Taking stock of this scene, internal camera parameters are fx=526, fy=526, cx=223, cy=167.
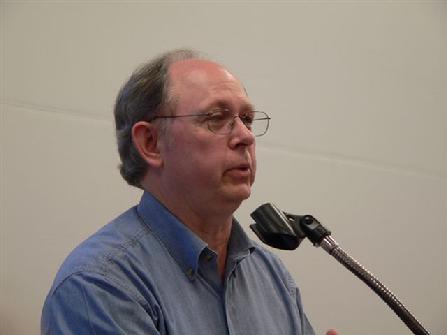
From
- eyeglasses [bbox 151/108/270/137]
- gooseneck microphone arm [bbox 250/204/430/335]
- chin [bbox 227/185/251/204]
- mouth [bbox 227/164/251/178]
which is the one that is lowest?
gooseneck microphone arm [bbox 250/204/430/335]

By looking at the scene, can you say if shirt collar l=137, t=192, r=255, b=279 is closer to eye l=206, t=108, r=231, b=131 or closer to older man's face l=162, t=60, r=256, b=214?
older man's face l=162, t=60, r=256, b=214

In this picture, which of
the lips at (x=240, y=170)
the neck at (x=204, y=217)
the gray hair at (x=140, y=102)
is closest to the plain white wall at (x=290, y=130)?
the gray hair at (x=140, y=102)

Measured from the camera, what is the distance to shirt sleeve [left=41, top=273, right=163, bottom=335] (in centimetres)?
77

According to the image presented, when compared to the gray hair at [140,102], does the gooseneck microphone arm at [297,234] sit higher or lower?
lower

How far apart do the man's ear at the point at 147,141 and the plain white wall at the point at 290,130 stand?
0.45 meters

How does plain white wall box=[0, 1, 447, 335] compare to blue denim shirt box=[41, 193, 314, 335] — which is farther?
plain white wall box=[0, 1, 447, 335]

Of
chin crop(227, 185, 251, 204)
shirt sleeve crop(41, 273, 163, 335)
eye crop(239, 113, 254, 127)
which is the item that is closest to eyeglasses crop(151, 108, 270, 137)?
eye crop(239, 113, 254, 127)

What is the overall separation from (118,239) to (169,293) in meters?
0.13

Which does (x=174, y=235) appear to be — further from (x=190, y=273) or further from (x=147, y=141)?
(x=147, y=141)

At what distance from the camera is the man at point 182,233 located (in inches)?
32.4

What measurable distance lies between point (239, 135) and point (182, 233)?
218 millimetres

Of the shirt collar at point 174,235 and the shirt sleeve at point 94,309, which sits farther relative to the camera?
the shirt collar at point 174,235

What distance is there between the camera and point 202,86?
106 centimetres

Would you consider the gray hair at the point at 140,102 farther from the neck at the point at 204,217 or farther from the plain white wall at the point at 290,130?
the plain white wall at the point at 290,130
